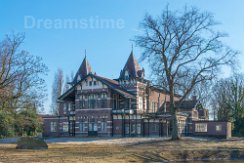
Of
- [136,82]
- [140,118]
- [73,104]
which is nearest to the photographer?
[140,118]

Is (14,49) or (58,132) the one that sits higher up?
(14,49)

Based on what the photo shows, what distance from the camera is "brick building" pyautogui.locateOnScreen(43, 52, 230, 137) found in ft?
163

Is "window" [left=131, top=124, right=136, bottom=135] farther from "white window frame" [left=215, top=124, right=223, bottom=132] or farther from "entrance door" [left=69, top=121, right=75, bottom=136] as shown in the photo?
"white window frame" [left=215, top=124, right=223, bottom=132]

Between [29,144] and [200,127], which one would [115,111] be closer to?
[200,127]

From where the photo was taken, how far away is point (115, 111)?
1956 inches

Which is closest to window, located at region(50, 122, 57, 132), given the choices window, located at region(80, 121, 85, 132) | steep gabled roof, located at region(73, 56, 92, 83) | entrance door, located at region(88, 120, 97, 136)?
window, located at region(80, 121, 85, 132)

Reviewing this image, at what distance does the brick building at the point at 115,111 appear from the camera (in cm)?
4962

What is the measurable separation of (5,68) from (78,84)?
2715cm

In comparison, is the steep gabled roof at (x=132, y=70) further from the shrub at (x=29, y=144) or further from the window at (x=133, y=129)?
the shrub at (x=29, y=144)

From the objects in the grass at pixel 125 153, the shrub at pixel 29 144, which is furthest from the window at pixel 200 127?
the shrub at pixel 29 144

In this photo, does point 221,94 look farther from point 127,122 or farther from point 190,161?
point 190,161

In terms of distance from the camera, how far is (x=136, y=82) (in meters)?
52.6

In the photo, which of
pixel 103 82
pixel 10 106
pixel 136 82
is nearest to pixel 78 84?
pixel 103 82

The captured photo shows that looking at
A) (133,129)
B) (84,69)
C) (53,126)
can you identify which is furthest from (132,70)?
(53,126)
